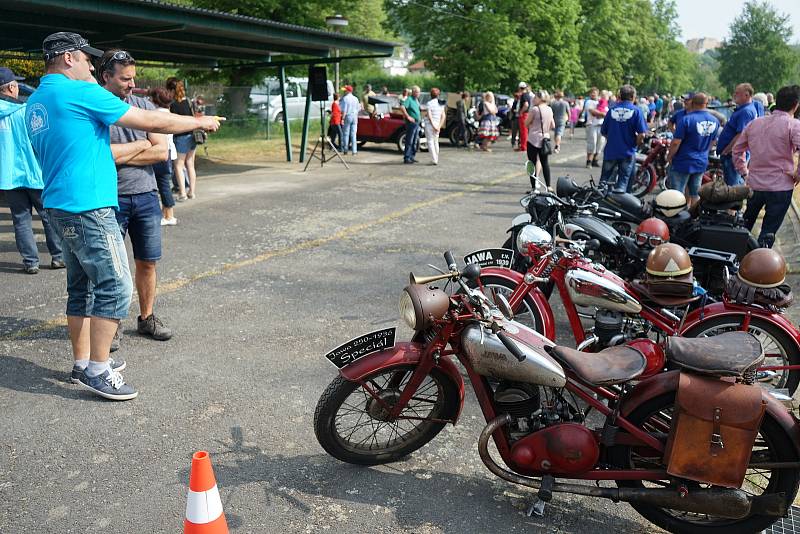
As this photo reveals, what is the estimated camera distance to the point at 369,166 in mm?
15781

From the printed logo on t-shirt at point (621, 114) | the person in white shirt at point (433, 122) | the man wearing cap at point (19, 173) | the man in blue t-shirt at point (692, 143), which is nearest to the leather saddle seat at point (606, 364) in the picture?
the man wearing cap at point (19, 173)

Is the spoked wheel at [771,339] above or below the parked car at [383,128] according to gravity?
below

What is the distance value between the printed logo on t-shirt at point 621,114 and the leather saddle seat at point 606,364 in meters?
8.10

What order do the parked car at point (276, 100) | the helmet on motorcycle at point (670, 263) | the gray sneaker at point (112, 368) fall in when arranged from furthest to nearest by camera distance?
the parked car at point (276, 100) → the gray sneaker at point (112, 368) → the helmet on motorcycle at point (670, 263)

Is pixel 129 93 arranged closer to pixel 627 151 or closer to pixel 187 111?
pixel 187 111

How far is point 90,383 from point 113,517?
1.30 meters

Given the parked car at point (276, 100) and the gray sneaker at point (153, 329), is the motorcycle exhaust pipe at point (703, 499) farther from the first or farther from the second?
the parked car at point (276, 100)

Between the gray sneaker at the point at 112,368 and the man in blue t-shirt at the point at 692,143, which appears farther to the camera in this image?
the man in blue t-shirt at the point at 692,143

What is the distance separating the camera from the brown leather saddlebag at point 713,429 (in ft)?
8.86

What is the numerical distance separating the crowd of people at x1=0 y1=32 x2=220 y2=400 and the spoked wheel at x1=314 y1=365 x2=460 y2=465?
5.05ft

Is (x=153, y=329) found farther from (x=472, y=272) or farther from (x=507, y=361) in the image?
(x=507, y=361)

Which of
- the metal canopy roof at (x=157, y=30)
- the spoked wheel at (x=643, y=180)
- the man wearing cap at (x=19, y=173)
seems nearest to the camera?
the man wearing cap at (x=19, y=173)

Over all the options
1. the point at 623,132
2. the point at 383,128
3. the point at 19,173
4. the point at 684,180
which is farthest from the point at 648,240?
the point at 383,128

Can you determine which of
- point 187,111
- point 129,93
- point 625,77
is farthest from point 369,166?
point 625,77
